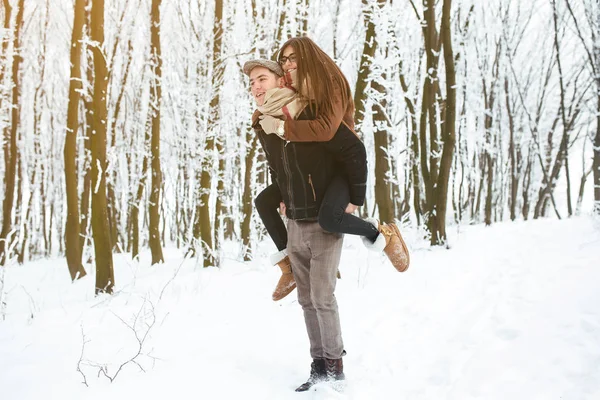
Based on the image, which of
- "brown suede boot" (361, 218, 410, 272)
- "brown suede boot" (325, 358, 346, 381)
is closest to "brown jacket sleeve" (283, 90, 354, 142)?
"brown suede boot" (361, 218, 410, 272)

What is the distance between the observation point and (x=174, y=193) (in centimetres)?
2109

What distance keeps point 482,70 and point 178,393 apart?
1526 cm

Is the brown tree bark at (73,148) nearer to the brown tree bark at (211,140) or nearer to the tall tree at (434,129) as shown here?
the brown tree bark at (211,140)

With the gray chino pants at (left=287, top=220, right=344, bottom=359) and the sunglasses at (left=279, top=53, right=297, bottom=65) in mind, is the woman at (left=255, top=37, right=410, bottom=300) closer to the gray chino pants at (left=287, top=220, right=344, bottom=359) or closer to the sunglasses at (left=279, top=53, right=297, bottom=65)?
the sunglasses at (left=279, top=53, right=297, bottom=65)

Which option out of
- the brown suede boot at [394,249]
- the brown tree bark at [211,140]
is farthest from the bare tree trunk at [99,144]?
the brown suede boot at [394,249]

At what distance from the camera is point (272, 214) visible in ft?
8.39

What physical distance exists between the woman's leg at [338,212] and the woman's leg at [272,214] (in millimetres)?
421

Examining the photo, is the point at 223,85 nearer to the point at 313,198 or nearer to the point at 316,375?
the point at 313,198

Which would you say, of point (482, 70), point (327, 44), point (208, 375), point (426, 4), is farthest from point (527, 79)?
point (208, 375)

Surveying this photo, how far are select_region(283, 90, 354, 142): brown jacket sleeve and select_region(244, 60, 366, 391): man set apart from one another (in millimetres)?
84

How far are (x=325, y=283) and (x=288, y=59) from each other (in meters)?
1.24

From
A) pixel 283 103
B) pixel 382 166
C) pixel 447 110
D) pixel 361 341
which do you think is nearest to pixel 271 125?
pixel 283 103

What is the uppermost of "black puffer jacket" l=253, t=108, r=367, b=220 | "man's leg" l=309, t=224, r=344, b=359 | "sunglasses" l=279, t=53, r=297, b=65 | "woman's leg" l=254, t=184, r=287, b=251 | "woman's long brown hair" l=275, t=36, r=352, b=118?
"sunglasses" l=279, t=53, r=297, b=65

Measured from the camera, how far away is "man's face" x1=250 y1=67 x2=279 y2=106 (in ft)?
7.54
